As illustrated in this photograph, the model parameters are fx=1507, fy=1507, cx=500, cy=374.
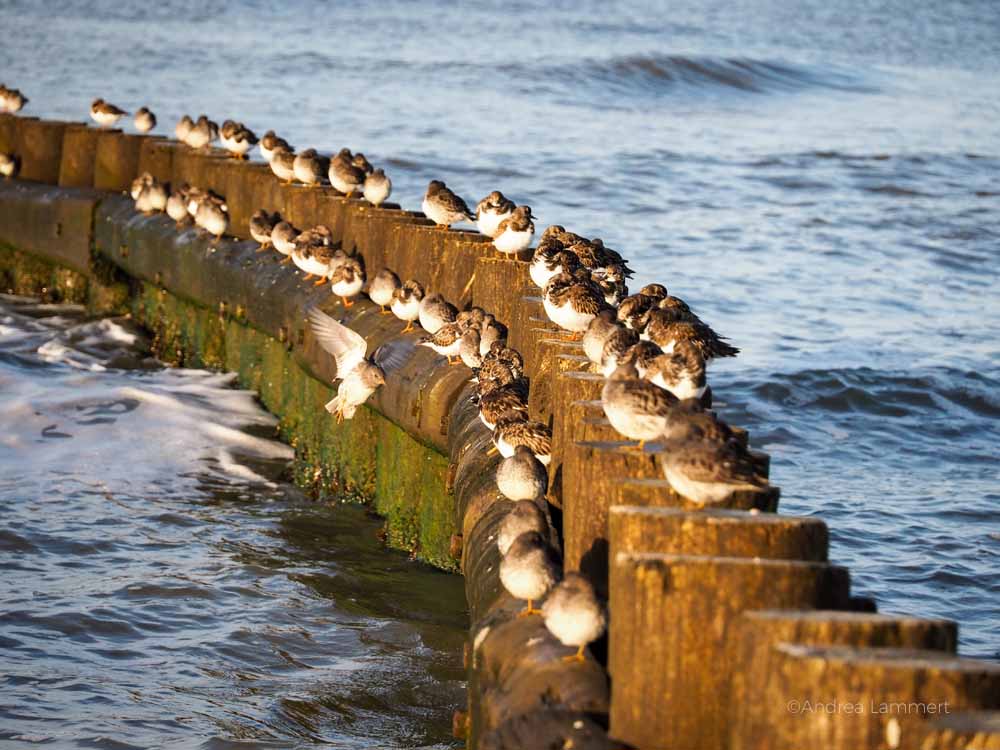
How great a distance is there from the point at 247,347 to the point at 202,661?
21.2ft

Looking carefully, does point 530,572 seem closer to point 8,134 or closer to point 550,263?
point 550,263

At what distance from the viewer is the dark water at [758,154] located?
41.7 ft

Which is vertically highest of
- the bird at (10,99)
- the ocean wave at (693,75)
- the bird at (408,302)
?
the ocean wave at (693,75)

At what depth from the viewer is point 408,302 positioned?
10.9 metres

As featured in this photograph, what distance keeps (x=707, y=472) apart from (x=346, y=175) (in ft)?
29.5

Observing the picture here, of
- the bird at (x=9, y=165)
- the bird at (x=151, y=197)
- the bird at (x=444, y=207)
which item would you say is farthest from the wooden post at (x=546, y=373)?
the bird at (x=9, y=165)

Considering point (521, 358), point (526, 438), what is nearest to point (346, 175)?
point (521, 358)

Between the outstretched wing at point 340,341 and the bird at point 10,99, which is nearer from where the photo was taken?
the outstretched wing at point 340,341

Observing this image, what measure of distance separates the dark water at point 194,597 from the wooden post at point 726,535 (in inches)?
120

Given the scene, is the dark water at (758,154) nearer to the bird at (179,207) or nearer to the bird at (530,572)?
the bird at (530,572)

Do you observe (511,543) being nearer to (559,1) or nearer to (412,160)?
(412,160)

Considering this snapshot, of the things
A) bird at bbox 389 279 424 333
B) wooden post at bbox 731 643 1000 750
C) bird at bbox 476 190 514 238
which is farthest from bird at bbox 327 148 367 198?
wooden post at bbox 731 643 1000 750

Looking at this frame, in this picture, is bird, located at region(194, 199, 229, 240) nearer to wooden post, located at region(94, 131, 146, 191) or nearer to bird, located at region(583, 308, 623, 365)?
wooden post, located at region(94, 131, 146, 191)

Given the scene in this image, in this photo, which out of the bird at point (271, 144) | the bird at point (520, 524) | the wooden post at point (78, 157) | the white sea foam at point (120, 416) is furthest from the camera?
the wooden post at point (78, 157)
